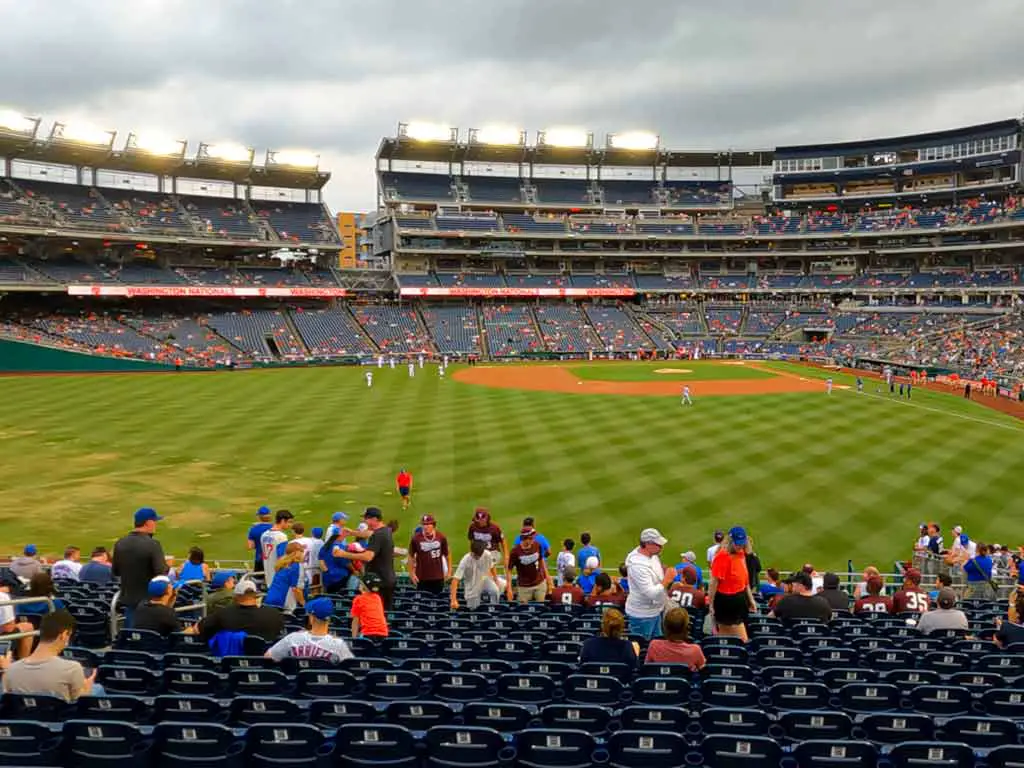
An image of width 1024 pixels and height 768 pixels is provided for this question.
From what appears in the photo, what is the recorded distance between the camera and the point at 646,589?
29.4 ft

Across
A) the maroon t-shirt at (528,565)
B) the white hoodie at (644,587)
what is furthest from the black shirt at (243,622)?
the maroon t-shirt at (528,565)

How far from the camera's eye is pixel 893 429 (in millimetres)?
34656

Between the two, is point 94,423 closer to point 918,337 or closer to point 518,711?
point 518,711

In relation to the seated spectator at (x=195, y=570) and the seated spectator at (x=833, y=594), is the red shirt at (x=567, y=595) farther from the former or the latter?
the seated spectator at (x=195, y=570)

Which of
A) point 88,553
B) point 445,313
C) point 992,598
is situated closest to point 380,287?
point 445,313

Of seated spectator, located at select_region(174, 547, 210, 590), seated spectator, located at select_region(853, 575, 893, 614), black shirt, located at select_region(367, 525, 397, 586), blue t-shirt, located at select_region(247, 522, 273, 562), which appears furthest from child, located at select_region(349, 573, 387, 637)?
seated spectator, located at select_region(853, 575, 893, 614)

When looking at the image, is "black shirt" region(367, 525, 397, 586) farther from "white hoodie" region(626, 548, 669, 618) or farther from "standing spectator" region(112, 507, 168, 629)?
"white hoodie" region(626, 548, 669, 618)

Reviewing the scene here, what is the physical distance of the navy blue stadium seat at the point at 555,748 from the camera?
4.84 m

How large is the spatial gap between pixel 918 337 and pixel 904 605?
6732cm

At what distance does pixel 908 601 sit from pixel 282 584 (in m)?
10.1

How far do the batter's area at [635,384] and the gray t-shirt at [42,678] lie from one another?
43.2m

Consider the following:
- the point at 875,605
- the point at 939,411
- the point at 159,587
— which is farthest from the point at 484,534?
the point at 939,411

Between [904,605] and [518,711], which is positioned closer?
[518,711]

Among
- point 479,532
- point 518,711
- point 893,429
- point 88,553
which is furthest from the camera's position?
point 893,429
